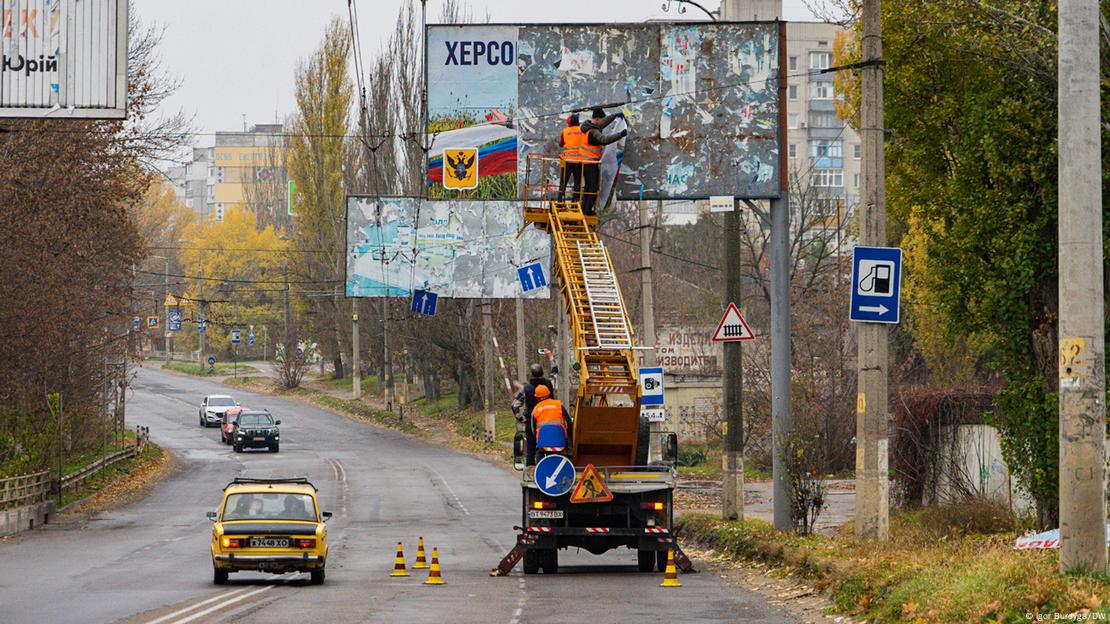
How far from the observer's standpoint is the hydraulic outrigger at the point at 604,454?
21.9m

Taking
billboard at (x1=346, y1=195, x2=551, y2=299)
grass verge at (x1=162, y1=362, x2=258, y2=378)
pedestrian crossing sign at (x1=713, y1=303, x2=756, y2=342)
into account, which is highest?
billboard at (x1=346, y1=195, x2=551, y2=299)

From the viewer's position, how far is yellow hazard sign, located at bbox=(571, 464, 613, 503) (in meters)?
22.0

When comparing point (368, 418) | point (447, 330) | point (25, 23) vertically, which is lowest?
point (368, 418)

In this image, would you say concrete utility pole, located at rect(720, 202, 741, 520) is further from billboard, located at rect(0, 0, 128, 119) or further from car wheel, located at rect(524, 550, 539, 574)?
billboard, located at rect(0, 0, 128, 119)

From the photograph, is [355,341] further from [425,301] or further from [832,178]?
[832,178]

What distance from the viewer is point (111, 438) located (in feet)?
217

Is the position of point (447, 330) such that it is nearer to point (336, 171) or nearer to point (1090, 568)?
point (336, 171)

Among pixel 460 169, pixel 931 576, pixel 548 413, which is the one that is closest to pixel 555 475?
pixel 548 413

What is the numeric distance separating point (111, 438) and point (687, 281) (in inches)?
1469

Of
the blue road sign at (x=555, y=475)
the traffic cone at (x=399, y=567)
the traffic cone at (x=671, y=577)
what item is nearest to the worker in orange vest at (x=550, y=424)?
the blue road sign at (x=555, y=475)

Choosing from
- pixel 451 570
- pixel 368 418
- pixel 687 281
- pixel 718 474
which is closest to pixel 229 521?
pixel 451 570

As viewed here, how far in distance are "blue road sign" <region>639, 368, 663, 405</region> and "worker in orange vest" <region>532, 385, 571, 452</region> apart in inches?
393

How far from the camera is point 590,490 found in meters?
22.0

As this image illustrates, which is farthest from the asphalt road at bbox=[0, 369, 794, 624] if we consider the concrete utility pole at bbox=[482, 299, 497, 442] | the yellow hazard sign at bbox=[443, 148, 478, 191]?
the yellow hazard sign at bbox=[443, 148, 478, 191]
